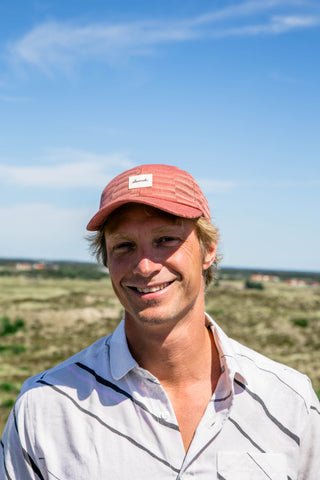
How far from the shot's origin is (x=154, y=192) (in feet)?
7.79

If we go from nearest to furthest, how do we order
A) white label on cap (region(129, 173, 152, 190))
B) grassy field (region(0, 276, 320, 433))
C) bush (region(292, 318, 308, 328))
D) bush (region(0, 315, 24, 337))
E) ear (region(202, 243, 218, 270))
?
white label on cap (region(129, 173, 152, 190)) → ear (region(202, 243, 218, 270)) → grassy field (region(0, 276, 320, 433)) → bush (region(0, 315, 24, 337)) → bush (region(292, 318, 308, 328))

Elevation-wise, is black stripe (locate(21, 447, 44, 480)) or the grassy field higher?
black stripe (locate(21, 447, 44, 480))

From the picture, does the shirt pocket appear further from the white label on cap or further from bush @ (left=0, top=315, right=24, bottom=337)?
bush @ (left=0, top=315, right=24, bottom=337)

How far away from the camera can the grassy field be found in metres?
17.9

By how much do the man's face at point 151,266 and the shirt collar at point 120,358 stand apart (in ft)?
0.47

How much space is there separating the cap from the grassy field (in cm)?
921

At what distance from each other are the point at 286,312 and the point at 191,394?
3229 cm

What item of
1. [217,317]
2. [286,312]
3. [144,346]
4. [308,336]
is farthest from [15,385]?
[286,312]

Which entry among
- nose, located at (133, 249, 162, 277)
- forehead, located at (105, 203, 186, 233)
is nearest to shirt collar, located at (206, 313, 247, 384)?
nose, located at (133, 249, 162, 277)

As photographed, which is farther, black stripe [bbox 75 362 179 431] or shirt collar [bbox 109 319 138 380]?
shirt collar [bbox 109 319 138 380]

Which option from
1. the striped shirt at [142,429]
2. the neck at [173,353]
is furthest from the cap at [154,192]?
the striped shirt at [142,429]

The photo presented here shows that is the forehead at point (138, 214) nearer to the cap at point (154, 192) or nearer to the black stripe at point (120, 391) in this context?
the cap at point (154, 192)

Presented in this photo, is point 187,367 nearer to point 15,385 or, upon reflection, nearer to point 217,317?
point 15,385

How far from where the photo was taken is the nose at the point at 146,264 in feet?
7.69
